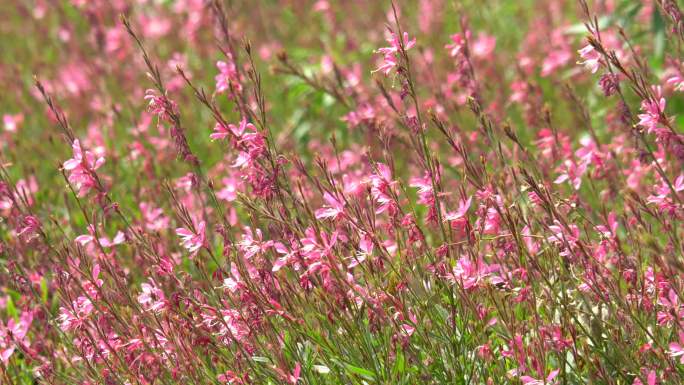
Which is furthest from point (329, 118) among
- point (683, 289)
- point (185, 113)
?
point (683, 289)

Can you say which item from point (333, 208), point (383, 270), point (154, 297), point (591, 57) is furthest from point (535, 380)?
point (154, 297)

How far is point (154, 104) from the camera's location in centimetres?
257

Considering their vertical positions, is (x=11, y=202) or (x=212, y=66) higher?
(x=212, y=66)

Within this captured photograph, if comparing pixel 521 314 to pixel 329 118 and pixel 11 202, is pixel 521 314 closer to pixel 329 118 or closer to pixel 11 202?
pixel 11 202

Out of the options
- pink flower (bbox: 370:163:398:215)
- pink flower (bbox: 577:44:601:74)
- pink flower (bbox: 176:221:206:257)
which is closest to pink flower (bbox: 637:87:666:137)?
pink flower (bbox: 577:44:601:74)

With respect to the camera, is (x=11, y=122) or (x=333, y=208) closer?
(x=333, y=208)

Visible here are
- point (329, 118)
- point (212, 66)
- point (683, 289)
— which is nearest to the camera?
point (683, 289)

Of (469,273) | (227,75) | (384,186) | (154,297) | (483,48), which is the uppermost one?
(483,48)

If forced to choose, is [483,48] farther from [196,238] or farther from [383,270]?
[196,238]

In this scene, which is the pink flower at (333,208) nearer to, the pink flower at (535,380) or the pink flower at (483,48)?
the pink flower at (535,380)

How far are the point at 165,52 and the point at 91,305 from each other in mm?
4997

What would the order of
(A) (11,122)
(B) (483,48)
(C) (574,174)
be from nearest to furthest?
(C) (574,174) → (B) (483,48) → (A) (11,122)

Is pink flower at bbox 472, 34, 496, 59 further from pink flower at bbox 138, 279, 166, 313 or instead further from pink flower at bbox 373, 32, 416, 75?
pink flower at bbox 138, 279, 166, 313

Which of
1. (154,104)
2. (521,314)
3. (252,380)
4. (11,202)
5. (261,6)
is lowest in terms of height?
(252,380)
